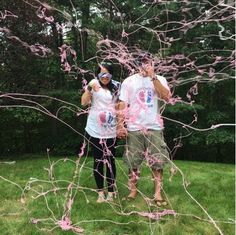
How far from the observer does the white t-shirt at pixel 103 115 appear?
194 inches

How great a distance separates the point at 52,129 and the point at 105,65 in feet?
22.8

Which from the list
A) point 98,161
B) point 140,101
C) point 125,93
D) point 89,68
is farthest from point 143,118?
point 89,68

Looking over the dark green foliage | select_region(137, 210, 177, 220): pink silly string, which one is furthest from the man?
the dark green foliage

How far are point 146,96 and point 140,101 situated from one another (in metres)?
0.07

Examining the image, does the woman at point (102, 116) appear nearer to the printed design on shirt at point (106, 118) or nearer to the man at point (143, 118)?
the printed design on shirt at point (106, 118)

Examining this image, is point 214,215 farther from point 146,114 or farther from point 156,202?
point 146,114

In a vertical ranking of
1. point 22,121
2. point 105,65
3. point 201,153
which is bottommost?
point 201,153

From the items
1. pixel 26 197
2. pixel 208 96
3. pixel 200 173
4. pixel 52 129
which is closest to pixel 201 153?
pixel 208 96

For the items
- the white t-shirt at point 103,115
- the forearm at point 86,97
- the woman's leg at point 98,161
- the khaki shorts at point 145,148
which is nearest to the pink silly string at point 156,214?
the khaki shorts at point 145,148

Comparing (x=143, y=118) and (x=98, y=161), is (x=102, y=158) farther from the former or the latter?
(x=143, y=118)

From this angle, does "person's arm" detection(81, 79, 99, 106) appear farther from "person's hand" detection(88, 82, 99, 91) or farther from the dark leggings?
the dark leggings

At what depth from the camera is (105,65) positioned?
498 centimetres

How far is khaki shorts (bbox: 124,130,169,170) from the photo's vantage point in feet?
16.0

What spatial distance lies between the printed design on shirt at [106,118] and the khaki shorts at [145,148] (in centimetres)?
22
